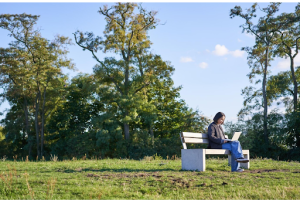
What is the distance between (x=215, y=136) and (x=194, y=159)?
109 centimetres

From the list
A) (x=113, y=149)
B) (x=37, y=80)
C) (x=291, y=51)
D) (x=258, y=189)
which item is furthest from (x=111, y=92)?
(x=258, y=189)

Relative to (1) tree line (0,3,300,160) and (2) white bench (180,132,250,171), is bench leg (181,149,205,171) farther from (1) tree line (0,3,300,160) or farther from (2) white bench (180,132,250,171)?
(1) tree line (0,3,300,160)

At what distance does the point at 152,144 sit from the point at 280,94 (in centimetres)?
1336

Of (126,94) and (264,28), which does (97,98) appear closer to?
(126,94)

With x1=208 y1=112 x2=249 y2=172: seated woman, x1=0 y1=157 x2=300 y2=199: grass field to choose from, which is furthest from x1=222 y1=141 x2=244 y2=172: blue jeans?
x1=0 y1=157 x2=300 y2=199: grass field

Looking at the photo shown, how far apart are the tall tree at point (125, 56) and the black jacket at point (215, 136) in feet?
67.1

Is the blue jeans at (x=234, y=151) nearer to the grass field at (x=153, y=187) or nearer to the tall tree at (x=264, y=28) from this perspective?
the grass field at (x=153, y=187)

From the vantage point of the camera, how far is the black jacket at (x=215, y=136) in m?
9.32

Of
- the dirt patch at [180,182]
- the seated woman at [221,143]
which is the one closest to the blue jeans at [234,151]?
the seated woman at [221,143]

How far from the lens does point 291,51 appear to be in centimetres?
3066

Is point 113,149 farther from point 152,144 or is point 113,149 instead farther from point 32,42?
point 32,42

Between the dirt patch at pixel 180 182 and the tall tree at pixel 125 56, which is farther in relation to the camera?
the tall tree at pixel 125 56

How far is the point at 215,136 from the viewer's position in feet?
31.5

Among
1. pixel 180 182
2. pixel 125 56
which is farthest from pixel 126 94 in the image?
pixel 180 182
